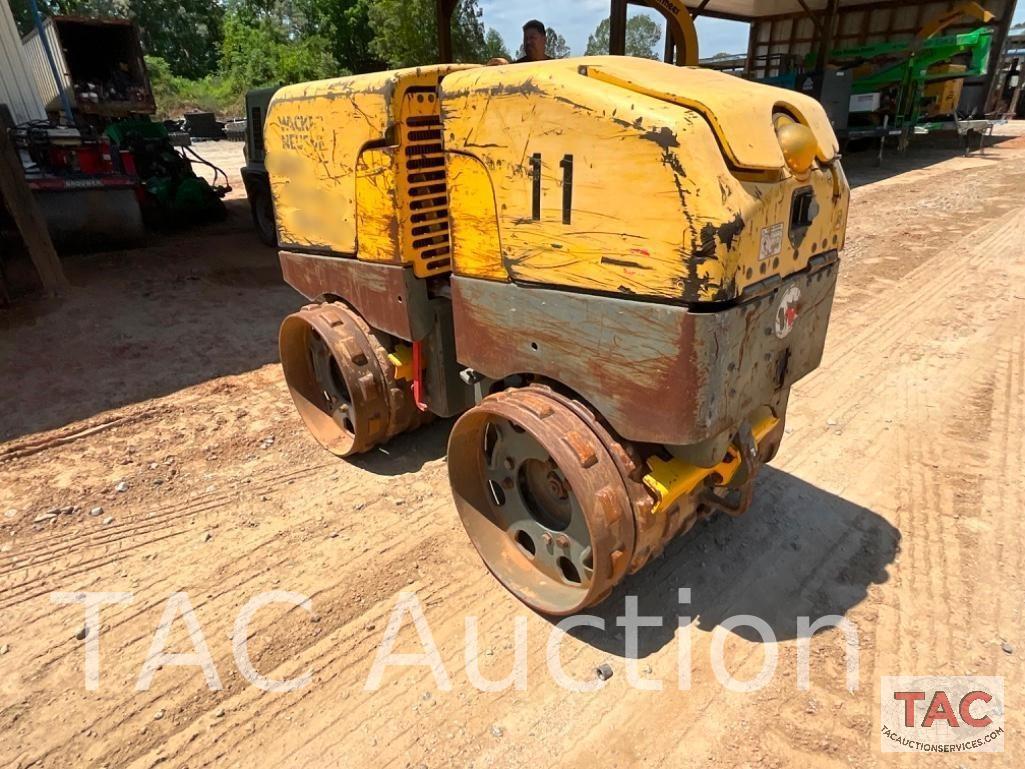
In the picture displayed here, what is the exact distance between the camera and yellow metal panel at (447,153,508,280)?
2.32 m

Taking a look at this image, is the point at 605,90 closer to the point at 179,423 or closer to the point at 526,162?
the point at 526,162

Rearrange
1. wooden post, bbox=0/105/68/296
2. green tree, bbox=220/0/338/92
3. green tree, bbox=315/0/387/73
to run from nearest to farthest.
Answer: wooden post, bbox=0/105/68/296, green tree, bbox=315/0/387/73, green tree, bbox=220/0/338/92

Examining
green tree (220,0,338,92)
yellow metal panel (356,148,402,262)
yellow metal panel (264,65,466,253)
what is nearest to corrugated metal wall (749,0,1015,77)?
green tree (220,0,338,92)

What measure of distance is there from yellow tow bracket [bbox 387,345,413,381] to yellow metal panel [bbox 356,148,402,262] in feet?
1.75

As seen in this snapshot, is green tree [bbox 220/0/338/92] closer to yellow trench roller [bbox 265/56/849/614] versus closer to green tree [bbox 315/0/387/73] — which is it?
green tree [bbox 315/0/387/73]

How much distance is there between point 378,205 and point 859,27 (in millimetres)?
22235

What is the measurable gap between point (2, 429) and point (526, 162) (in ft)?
13.2

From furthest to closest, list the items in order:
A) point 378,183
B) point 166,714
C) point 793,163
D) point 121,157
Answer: point 121,157
point 378,183
point 166,714
point 793,163

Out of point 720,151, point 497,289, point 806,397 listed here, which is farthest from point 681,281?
point 806,397

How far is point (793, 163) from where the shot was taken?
2.02 m

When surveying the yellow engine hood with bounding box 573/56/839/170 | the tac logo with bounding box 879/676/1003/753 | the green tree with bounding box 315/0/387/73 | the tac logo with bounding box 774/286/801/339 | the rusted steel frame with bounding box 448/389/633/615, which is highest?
the green tree with bounding box 315/0/387/73

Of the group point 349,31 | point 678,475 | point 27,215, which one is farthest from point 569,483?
point 349,31

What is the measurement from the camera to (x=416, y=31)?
24.8 metres

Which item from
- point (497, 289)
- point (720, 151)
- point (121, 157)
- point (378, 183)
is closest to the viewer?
point (720, 151)
